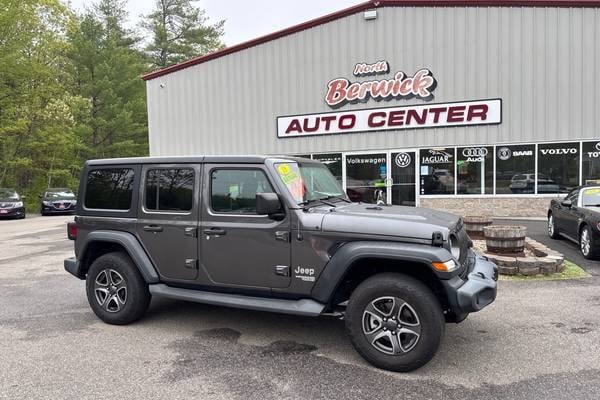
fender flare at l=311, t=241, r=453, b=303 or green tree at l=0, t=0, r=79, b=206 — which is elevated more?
green tree at l=0, t=0, r=79, b=206

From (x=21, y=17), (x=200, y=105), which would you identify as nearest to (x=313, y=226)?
(x=200, y=105)

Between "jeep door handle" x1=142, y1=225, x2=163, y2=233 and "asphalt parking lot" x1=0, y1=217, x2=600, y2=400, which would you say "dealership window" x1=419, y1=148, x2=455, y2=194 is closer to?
"asphalt parking lot" x1=0, y1=217, x2=600, y2=400

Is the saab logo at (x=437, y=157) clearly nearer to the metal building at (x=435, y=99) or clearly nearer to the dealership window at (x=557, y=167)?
the metal building at (x=435, y=99)

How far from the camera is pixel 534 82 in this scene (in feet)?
49.4

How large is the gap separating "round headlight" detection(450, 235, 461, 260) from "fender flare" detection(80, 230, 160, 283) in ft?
9.84

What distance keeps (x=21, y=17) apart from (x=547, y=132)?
88.9 ft

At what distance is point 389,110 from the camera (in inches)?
651

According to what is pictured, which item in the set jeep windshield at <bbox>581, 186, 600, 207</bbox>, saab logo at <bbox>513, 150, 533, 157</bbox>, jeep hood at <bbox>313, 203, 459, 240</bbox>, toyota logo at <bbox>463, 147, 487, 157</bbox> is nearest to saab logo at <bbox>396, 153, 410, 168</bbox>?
toyota logo at <bbox>463, 147, 487, 157</bbox>

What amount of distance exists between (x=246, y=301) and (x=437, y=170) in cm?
1286

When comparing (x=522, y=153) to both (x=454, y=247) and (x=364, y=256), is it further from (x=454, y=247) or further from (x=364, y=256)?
(x=364, y=256)

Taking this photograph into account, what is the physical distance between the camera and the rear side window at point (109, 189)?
17.4 feet

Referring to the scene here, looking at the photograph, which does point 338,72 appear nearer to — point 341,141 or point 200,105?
point 341,141

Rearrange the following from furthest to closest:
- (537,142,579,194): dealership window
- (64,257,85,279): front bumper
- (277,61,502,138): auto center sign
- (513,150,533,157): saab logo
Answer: (277,61,502,138): auto center sign < (513,150,533,157): saab logo < (537,142,579,194): dealership window < (64,257,85,279): front bumper

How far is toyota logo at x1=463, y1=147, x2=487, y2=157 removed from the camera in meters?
15.6
